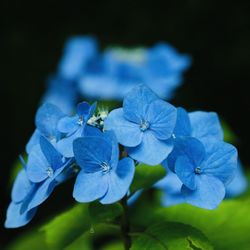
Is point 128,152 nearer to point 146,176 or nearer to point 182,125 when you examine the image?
point 182,125

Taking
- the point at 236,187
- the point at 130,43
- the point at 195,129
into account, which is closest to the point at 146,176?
the point at 195,129

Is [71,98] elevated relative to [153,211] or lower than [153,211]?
lower

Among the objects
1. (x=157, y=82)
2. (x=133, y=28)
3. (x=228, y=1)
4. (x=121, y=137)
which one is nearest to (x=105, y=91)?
(x=157, y=82)

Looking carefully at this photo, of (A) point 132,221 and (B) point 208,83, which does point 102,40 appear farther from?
(A) point 132,221

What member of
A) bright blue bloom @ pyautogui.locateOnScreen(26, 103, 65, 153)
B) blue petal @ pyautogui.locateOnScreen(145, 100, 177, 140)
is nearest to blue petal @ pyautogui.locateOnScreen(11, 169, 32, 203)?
bright blue bloom @ pyautogui.locateOnScreen(26, 103, 65, 153)

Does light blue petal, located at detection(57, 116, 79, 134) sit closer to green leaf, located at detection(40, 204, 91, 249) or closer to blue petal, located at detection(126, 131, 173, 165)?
blue petal, located at detection(126, 131, 173, 165)

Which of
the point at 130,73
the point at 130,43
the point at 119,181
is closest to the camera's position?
the point at 119,181

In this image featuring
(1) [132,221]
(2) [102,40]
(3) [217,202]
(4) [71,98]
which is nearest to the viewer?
(3) [217,202]
